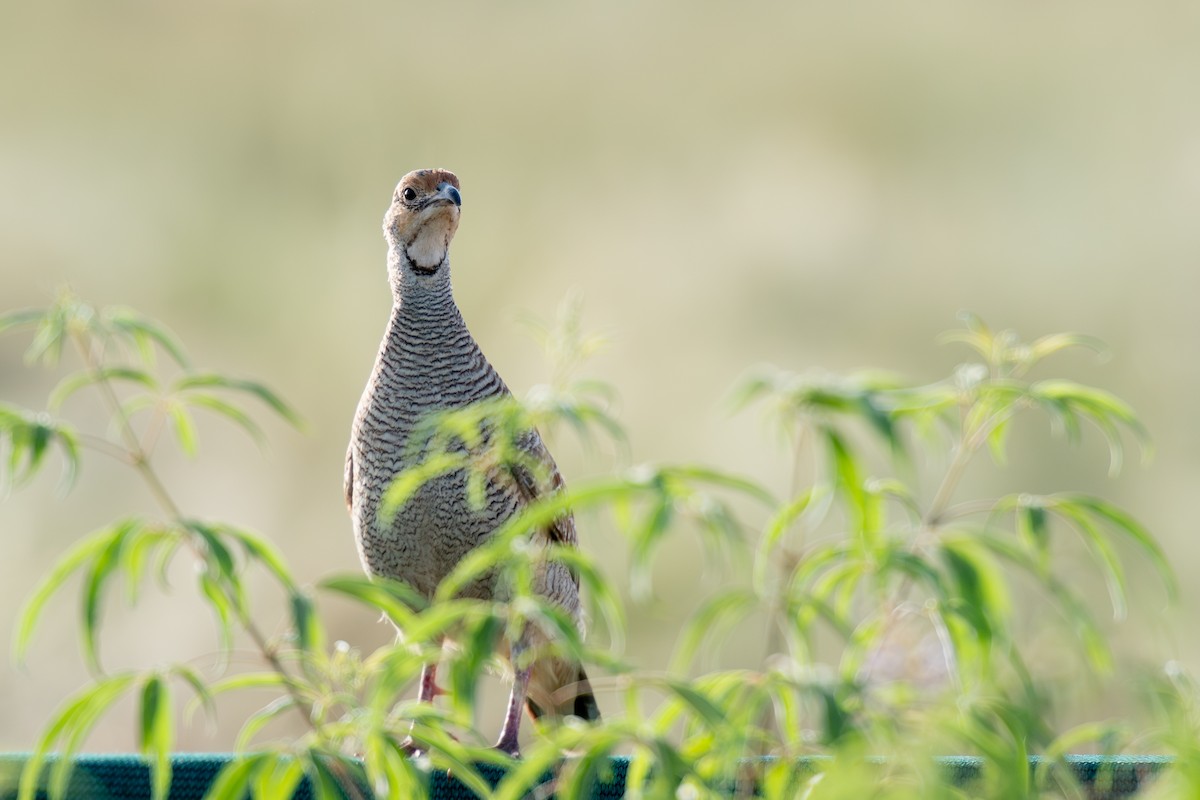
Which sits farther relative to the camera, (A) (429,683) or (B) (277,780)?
(A) (429,683)

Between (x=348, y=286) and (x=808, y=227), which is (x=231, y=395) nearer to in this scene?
(x=348, y=286)

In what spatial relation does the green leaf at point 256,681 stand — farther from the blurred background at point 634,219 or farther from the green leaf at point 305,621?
the blurred background at point 634,219

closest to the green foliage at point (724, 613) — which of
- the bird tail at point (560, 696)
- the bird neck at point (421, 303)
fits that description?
the bird neck at point (421, 303)

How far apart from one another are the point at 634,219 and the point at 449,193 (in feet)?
23.7

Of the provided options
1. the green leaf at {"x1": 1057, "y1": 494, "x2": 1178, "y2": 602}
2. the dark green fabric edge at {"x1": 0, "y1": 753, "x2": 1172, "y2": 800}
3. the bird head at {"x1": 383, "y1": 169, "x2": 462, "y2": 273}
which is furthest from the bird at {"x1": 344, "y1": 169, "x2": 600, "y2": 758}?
the green leaf at {"x1": 1057, "y1": 494, "x2": 1178, "y2": 602}

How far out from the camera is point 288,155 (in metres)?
10.9

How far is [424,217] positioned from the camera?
366cm

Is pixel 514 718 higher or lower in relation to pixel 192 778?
lower

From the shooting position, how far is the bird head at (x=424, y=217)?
3.64m

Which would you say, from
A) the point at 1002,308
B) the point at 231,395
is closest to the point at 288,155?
the point at 231,395

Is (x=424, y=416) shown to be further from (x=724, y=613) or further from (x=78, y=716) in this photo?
(x=724, y=613)

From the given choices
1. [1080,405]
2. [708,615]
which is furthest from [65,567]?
[1080,405]

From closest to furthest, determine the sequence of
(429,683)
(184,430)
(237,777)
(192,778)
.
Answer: (237,777) → (184,430) → (192,778) → (429,683)

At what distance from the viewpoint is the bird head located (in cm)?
364
